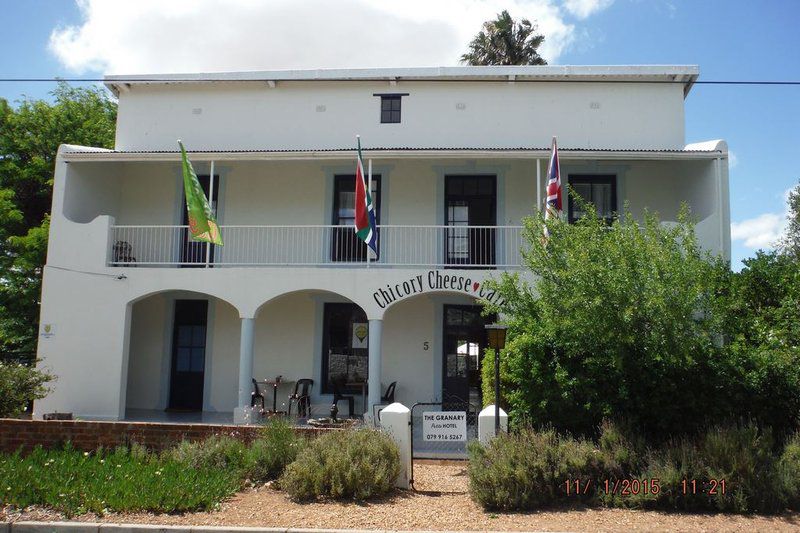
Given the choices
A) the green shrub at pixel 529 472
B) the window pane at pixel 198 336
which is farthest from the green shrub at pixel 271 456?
the window pane at pixel 198 336

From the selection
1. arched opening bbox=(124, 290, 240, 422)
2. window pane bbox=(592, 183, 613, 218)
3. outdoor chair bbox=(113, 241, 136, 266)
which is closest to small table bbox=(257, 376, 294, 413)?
arched opening bbox=(124, 290, 240, 422)

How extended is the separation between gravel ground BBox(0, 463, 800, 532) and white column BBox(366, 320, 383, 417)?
203 inches

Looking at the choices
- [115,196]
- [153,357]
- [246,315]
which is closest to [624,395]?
[246,315]

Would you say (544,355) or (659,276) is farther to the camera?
(544,355)

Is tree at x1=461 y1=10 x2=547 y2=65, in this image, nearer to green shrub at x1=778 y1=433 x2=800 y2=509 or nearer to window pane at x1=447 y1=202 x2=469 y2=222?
window pane at x1=447 y1=202 x2=469 y2=222

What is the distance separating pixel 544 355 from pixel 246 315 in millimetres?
6743

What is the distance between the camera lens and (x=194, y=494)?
7.61m

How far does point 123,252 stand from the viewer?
15.0 m

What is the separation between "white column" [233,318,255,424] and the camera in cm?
1329

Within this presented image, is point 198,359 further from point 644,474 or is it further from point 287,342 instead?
point 644,474

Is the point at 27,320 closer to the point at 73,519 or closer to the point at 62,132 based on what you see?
the point at 62,132

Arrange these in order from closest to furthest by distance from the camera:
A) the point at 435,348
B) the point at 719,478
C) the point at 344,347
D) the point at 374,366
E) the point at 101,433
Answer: the point at 719,478 → the point at 101,433 → the point at 374,366 → the point at 435,348 → the point at 344,347

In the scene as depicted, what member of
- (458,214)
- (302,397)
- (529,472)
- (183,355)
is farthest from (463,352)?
(529,472)

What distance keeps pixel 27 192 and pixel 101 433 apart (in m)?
13.5
